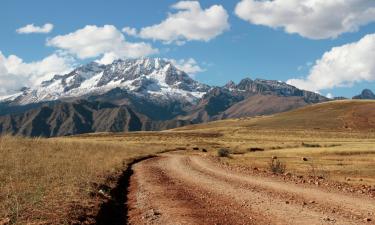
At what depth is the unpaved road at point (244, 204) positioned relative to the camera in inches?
689

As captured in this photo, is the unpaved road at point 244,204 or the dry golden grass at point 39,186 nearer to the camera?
the dry golden grass at point 39,186

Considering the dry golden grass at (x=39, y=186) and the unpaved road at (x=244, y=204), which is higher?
the dry golden grass at (x=39, y=186)

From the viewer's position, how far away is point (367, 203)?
20.8m

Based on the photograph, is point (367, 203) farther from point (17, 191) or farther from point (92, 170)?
point (92, 170)

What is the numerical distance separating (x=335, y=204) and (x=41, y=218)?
38.2 ft

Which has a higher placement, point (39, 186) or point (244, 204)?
point (39, 186)

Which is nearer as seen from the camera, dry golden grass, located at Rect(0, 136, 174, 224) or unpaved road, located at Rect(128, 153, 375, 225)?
dry golden grass, located at Rect(0, 136, 174, 224)

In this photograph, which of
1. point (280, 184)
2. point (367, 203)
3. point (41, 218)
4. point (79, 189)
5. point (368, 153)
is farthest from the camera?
point (368, 153)

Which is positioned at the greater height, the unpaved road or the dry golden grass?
the dry golden grass

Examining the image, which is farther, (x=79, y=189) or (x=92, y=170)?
(x=92, y=170)

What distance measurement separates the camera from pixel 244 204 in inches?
826

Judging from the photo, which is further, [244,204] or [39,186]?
[39,186]

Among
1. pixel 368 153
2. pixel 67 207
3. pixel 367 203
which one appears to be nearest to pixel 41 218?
pixel 67 207

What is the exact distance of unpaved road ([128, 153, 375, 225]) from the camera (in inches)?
689
